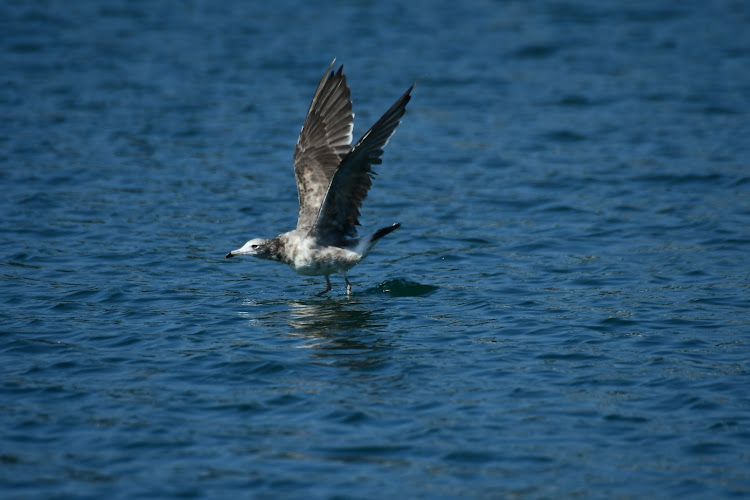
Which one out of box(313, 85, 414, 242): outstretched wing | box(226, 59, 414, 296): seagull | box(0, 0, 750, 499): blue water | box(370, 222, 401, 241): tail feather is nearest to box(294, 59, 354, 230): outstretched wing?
box(226, 59, 414, 296): seagull

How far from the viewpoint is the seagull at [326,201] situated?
1074 centimetres

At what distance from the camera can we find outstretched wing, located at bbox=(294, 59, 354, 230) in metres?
11.3

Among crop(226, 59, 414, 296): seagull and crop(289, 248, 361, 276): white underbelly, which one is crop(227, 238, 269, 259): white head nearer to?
crop(226, 59, 414, 296): seagull

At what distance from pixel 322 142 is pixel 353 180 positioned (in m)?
1.20

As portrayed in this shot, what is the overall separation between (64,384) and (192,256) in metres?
4.20

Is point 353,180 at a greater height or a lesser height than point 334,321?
greater

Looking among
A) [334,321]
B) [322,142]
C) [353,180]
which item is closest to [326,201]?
[353,180]

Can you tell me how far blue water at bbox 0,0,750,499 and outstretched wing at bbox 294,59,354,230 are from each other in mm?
1252

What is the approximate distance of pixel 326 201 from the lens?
10617 mm

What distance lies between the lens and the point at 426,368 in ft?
29.4

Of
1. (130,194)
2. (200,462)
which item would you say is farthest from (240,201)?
(200,462)

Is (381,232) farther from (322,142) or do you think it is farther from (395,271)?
(395,271)

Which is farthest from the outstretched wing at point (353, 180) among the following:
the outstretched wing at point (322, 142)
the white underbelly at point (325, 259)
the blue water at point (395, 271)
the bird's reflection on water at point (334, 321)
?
the blue water at point (395, 271)

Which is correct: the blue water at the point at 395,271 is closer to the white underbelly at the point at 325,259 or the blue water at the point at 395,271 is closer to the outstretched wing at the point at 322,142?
the white underbelly at the point at 325,259
